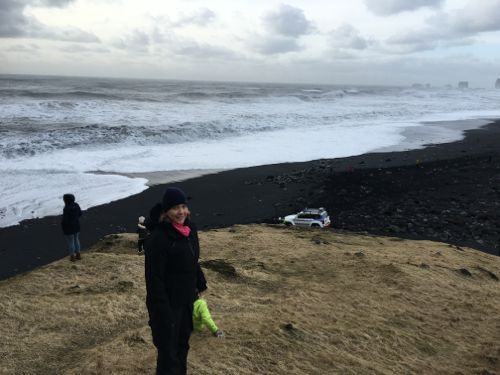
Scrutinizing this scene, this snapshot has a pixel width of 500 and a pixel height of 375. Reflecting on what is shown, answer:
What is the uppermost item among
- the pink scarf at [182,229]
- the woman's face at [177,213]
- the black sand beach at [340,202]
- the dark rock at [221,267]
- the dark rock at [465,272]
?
the woman's face at [177,213]

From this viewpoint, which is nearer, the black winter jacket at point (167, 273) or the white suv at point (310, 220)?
the black winter jacket at point (167, 273)

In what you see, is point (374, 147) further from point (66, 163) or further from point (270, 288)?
point (270, 288)

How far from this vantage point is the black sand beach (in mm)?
11930

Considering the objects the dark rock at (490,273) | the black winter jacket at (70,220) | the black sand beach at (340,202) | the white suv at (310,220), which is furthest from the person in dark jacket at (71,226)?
the dark rock at (490,273)

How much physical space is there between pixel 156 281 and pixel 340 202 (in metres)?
12.8

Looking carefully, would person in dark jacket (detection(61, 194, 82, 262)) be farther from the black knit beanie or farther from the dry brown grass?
the black knit beanie

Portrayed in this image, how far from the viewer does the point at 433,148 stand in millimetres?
26734

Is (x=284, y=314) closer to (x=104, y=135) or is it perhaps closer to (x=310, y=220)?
(x=310, y=220)

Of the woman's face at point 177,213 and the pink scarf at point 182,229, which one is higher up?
the woman's face at point 177,213

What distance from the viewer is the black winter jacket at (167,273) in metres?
3.19

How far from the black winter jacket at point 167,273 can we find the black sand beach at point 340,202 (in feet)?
25.3

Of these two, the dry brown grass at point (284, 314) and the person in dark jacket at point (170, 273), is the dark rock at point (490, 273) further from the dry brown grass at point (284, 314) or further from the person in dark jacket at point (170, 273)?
the person in dark jacket at point (170, 273)

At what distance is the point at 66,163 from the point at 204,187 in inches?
294

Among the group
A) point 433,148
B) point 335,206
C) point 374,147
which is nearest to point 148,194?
point 335,206
